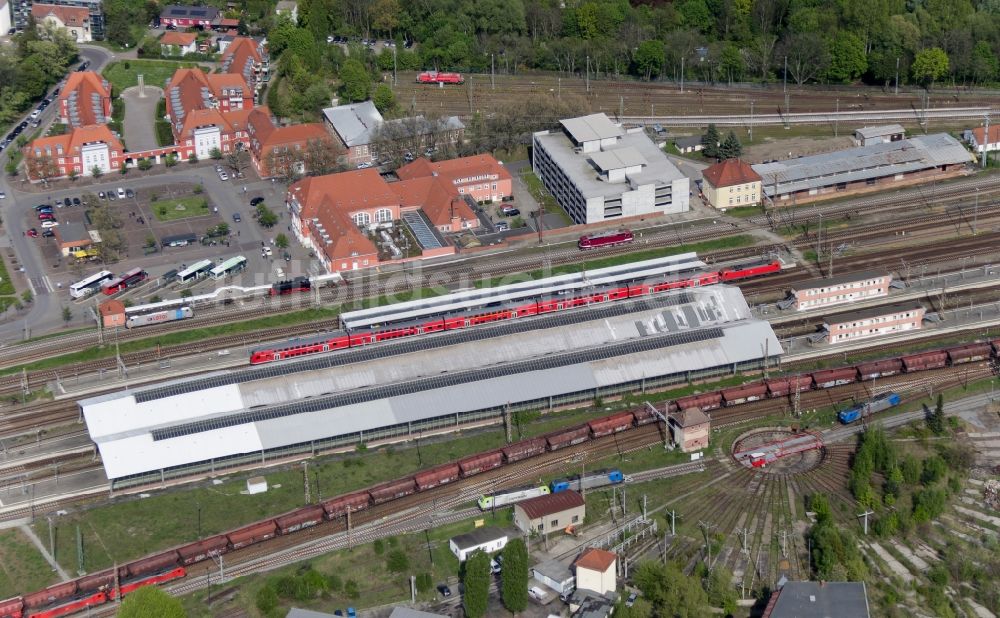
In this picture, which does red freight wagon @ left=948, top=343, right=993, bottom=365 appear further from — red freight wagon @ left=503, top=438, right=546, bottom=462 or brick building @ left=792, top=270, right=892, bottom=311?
red freight wagon @ left=503, top=438, right=546, bottom=462

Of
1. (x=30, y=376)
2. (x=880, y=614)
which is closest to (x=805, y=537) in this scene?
(x=880, y=614)

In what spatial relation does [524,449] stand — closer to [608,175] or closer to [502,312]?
[502,312]

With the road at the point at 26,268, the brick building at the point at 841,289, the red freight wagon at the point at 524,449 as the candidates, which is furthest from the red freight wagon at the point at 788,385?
the road at the point at 26,268

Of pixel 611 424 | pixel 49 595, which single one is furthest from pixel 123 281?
pixel 611 424

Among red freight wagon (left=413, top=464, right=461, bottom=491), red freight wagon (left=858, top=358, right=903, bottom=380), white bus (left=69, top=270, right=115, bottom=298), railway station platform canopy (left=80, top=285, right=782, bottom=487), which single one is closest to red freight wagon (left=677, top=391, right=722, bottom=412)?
railway station platform canopy (left=80, top=285, right=782, bottom=487)

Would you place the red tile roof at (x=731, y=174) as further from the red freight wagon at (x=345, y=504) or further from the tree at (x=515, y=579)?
the tree at (x=515, y=579)

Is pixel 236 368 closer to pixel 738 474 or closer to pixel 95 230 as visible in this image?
pixel 95 230
